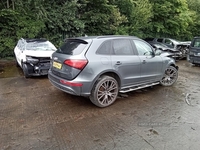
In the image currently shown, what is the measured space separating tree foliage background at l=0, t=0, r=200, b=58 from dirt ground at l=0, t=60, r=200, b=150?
18.0 feet

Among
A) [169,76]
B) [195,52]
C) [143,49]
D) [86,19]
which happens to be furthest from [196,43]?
[86,19]


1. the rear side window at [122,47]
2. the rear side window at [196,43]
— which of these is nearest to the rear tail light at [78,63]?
the rear side window at [122,47]

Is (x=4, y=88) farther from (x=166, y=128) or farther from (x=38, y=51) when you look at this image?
(x=166, y=128)

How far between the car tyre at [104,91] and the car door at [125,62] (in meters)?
0.26

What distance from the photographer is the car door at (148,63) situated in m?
4.59

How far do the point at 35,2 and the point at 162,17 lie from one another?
30.8 feet

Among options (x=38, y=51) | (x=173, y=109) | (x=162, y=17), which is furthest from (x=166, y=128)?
(x=162, y=17)

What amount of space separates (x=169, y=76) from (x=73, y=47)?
3275 millimetres

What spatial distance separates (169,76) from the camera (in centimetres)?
557

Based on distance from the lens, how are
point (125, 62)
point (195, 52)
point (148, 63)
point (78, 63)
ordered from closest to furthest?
point (78, 63), point (125, 62), point (148, 63), point (195, 52)

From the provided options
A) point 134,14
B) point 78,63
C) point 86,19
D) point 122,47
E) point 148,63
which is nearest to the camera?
point 78,63

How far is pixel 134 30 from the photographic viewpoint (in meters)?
12.8

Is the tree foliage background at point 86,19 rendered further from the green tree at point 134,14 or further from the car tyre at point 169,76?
the car tyre at point 169,76

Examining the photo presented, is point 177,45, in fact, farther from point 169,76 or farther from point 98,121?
point 98,121
